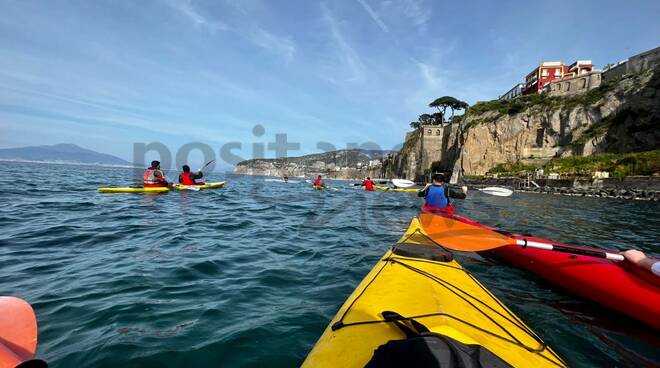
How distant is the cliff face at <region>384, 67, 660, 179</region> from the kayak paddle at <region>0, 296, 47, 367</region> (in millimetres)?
47022

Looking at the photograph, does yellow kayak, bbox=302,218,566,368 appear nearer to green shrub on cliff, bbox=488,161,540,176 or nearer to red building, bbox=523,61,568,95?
green shrub on cliff, bbox=488,161,540,176

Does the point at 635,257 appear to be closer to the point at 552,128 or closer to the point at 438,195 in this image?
the point at 438,195

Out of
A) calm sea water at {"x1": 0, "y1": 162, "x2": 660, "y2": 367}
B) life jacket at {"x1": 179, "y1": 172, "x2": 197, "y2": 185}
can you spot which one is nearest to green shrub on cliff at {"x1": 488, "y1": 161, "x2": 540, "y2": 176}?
calm sea water at {"x1": 0, "y1": 162, "x2": 660, "y2": 367}

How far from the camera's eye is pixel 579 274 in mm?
4586

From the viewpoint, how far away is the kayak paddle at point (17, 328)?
6.82 feet

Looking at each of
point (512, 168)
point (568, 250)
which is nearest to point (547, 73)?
point (512, 168)

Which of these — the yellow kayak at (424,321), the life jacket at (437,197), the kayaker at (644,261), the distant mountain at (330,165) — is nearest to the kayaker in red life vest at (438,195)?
the life jacket at (437,197)

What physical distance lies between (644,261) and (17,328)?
6.36 metres

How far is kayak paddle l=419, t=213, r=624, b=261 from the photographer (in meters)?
4.94

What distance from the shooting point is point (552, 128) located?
1758 inches

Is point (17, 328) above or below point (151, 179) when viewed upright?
below

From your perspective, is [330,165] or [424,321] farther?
[330,165]

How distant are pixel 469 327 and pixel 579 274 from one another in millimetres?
3235

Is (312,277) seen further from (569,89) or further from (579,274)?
(569,89)
